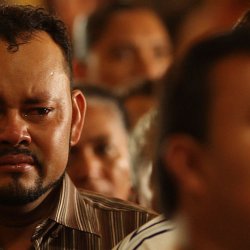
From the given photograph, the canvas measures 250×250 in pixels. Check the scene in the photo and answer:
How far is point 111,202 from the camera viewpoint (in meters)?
2.11

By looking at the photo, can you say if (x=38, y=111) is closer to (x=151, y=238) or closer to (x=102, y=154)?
(x=151, y=238)

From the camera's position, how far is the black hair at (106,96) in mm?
3289

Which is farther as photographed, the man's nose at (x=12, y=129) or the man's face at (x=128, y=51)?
the man's face at (x=128, y=51)

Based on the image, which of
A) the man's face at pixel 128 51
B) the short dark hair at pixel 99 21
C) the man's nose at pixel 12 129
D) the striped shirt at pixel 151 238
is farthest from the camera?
the short dark hair at pixel 99 21

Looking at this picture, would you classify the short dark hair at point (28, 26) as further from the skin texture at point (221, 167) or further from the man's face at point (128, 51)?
the man's face at point (128, 51)

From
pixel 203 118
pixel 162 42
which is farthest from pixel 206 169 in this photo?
pixel 162 42

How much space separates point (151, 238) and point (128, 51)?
2957 millimetres

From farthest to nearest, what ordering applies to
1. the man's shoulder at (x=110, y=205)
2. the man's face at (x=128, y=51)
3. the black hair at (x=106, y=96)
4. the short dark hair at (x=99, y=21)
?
the short dark hair at (x=99, y=21), the man's face at (x=128, y=51), the black hair at (x=106, y=96), the man's shoulder at (x=110, y=205)

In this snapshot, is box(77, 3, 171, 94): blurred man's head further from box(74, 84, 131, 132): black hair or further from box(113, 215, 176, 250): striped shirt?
box(113, 215, 176, 250): striped shirt

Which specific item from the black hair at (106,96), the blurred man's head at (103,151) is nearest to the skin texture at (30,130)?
the blurred man's head at (103,151)

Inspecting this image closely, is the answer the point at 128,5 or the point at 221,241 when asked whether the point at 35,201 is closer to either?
the point at 221,241

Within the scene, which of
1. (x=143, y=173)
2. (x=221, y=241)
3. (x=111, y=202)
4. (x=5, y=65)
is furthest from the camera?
(x=143, y=173)

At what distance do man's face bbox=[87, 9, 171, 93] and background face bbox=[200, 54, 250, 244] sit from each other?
10.1 ft

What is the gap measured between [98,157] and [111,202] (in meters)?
0.94
